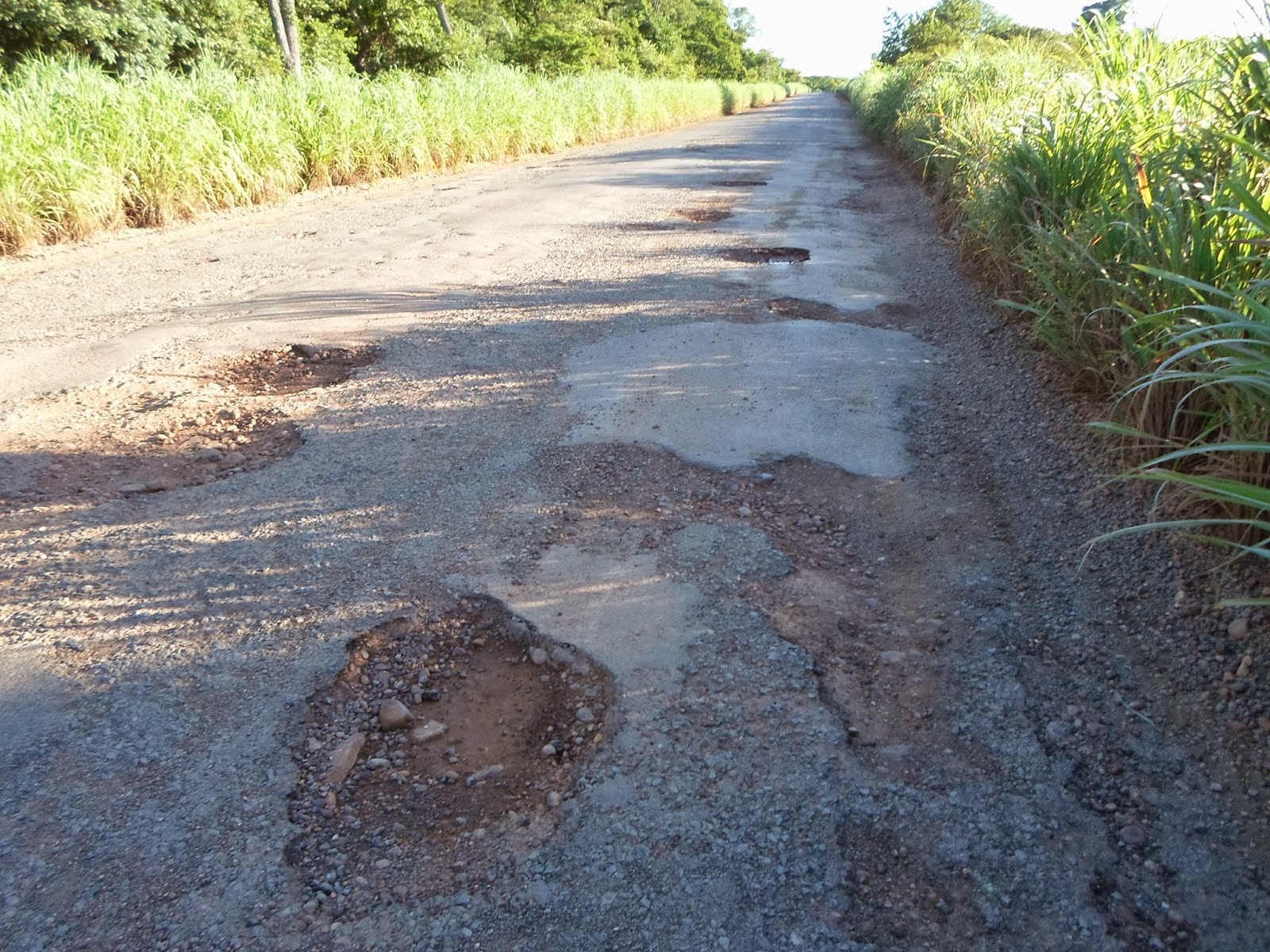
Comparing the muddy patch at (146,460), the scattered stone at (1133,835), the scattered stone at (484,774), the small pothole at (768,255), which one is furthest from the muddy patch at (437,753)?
the small pothole at (768,255)

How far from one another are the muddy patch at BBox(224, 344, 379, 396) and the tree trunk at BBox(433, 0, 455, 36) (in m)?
21.6

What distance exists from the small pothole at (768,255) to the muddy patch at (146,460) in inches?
159

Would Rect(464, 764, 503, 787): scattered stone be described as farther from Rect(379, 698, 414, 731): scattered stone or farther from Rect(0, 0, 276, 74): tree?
Rect(0, 0, 276, 74): tree

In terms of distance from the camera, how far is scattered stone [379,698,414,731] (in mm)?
2068

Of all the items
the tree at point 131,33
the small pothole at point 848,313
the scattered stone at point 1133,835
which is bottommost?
the scattered stone at point 1133,835

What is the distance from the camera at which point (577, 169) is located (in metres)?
13.0

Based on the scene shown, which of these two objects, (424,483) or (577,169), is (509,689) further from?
(577,169)

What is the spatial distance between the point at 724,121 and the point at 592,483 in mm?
28268

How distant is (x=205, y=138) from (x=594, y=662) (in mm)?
8255

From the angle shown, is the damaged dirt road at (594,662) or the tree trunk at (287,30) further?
the tree trunk at (287,30)

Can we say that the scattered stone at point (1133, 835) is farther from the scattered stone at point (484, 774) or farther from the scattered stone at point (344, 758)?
the scattered stone at point (344, 758)

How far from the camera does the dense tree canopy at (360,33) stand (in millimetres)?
13266

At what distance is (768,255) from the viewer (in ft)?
22.6

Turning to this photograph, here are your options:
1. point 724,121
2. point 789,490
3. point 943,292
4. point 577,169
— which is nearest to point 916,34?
point 724,121
